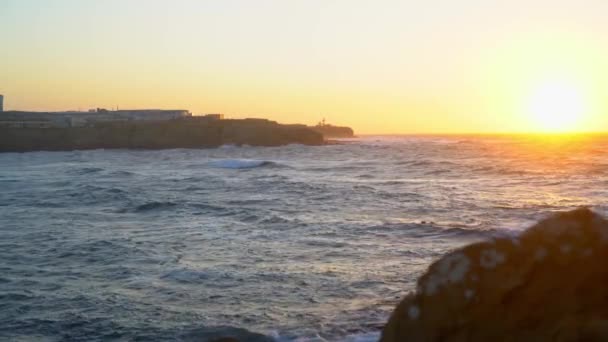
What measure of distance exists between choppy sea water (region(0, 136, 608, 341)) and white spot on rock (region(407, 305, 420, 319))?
116 inches

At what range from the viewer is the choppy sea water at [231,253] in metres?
8.60

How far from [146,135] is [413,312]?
99.1 m

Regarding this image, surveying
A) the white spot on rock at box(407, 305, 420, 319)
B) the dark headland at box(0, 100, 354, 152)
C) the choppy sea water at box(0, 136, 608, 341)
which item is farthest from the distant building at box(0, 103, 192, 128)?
the white spot on rock at box(407, 305, 420, 319)

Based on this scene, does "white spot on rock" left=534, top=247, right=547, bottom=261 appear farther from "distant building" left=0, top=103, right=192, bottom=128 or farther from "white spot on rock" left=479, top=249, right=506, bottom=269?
"distant building" left=0, top=103, right=192, bottom=128

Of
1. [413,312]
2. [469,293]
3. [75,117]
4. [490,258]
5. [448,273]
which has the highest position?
[75,117]

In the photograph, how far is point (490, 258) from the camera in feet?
15.4

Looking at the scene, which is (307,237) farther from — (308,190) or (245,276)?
(308,190)

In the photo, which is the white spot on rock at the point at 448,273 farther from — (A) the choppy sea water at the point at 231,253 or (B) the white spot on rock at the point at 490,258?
(A) the choppy sea water at the point at 231,253

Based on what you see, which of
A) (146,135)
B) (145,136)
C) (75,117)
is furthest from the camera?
(75,117)

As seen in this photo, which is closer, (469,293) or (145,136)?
(469,293)

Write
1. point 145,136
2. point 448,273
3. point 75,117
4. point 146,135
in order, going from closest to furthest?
point 448,273 → point 145,136 → point 146,135 → point 75,117

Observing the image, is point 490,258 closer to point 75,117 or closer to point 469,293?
point 469,293

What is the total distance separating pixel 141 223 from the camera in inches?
703

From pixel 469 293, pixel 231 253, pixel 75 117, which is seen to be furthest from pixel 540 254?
pixel 75 117
